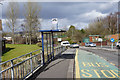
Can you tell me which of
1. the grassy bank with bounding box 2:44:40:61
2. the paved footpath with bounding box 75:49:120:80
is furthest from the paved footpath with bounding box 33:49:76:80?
the grassy bank with bounding box 2:44:40:61

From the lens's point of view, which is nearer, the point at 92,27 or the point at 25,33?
the point at 25,33

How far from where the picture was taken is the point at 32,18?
4444 cm

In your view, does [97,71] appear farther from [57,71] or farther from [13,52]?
[13,52]

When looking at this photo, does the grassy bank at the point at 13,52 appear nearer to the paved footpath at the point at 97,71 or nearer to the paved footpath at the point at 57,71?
the paved footpath at the point at 57,71

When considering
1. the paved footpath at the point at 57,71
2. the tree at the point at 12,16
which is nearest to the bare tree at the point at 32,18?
the tree at the point at 12,16

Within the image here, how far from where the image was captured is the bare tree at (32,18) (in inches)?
1706

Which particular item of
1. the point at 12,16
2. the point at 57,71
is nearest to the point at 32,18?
the point at 12,16

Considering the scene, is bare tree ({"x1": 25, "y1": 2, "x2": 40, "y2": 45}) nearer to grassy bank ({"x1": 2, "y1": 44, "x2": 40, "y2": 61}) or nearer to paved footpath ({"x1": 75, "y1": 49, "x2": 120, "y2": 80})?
grassy bank ({"x1": 2, "y1": 44, "x2": 40, "y2": 61})

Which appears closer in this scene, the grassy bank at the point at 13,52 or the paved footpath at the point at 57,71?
the paved footpath at the point at 57,71

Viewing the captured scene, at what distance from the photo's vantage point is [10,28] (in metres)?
40.9

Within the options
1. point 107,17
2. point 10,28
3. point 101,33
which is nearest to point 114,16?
point 107,17

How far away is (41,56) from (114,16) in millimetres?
58268

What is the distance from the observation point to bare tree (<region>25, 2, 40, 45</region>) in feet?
142

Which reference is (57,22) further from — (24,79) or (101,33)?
(101,33)
